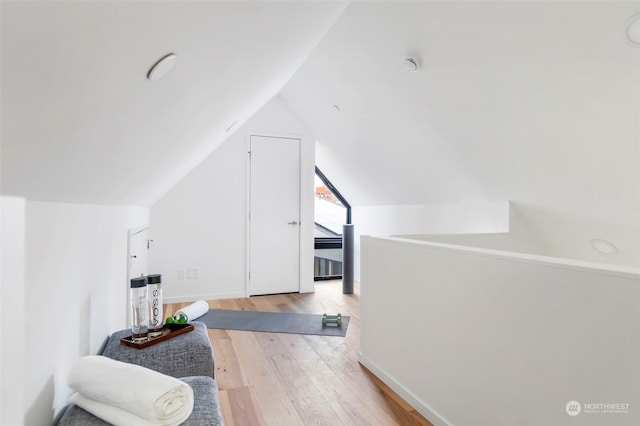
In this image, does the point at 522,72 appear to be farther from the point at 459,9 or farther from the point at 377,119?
the point at 377,119

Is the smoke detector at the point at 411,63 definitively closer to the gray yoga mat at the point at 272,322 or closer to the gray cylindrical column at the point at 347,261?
the gray yoga mat at the point at 272,322

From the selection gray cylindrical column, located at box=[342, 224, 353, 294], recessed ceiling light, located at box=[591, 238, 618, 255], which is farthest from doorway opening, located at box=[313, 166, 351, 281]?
recessed ceiling light, located at box=[591, 238, 618, 255]

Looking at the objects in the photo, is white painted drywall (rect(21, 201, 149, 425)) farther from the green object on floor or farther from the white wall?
the white wall

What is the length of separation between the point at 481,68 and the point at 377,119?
4.01 ft

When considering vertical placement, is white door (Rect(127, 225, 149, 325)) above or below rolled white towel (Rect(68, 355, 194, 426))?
above

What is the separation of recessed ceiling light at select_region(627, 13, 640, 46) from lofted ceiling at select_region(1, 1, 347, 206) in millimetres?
1317

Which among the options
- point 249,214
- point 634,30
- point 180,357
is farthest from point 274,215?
point 634,30

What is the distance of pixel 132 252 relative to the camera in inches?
90.7

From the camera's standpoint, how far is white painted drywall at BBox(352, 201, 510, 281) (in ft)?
9.62

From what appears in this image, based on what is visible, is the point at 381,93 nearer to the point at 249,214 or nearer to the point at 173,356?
the point at 249,214

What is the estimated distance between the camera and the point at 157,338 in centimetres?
152

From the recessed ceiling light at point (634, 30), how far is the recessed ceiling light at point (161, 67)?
1735mm

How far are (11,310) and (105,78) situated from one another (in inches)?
19.7

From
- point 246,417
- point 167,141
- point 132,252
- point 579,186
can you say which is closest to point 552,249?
point 579,186
